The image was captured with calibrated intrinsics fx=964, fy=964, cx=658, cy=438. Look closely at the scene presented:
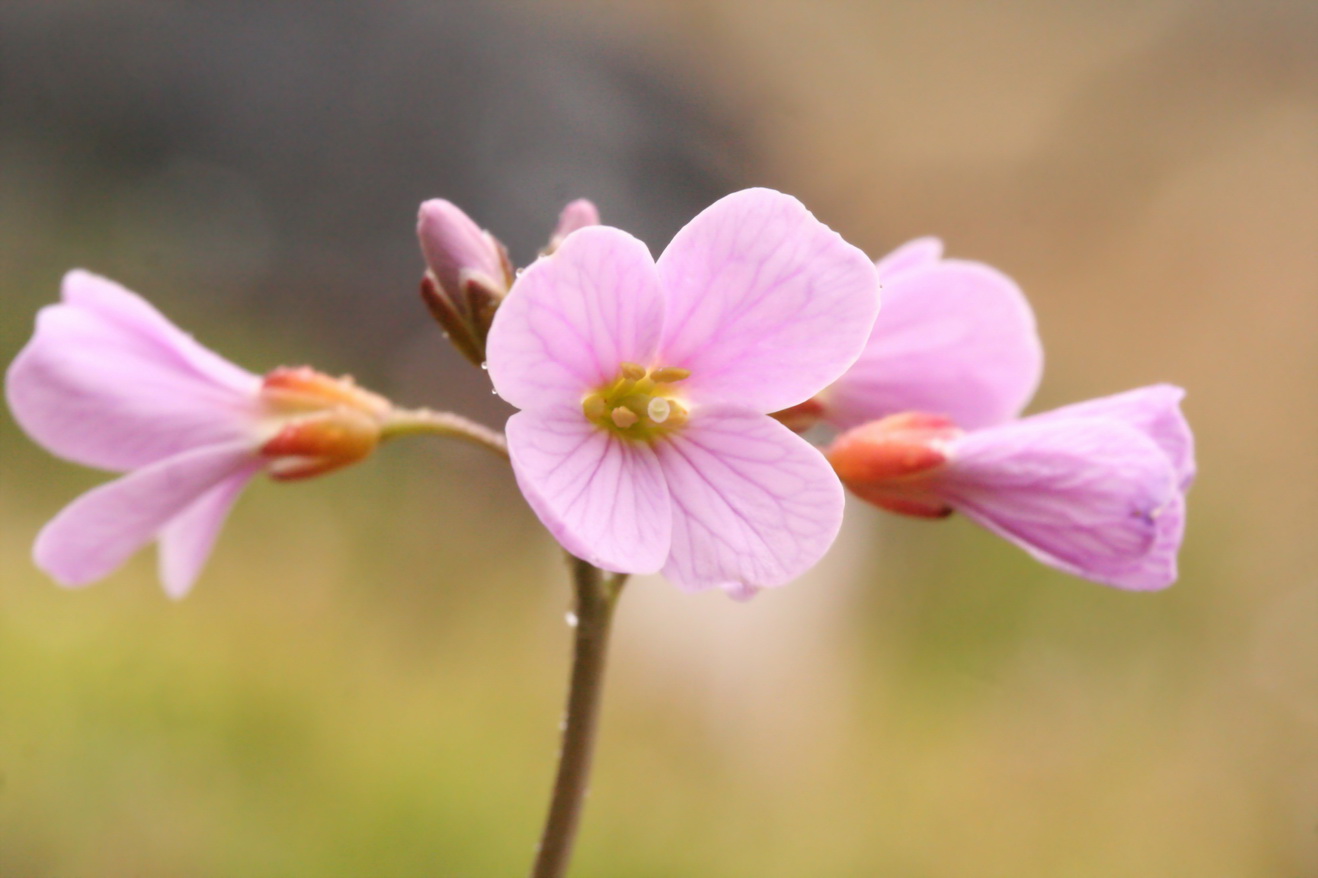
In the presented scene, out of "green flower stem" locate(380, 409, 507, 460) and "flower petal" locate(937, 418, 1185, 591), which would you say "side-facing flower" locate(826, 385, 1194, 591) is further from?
"green flower stem" locate(380, 409, 507, 460)

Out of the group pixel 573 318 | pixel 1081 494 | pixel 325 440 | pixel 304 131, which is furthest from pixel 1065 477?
pixel 304 131

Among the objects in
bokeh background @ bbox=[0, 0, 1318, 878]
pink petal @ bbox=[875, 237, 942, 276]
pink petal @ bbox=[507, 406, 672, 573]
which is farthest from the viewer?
bokeh background @ bbox=[0, 0, 1318, 878]

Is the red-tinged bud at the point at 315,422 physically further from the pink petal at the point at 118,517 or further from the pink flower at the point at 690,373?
the pink flower at the point at 690,373

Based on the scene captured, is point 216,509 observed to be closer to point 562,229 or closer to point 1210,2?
point 562,229

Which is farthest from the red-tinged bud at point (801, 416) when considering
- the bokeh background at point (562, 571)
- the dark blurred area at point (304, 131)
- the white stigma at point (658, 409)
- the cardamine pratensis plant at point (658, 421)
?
the dark blurred area at point (304, 131)

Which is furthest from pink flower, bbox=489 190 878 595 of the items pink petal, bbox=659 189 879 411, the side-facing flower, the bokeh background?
the bokeh background

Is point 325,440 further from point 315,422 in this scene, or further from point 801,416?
point 801,416
